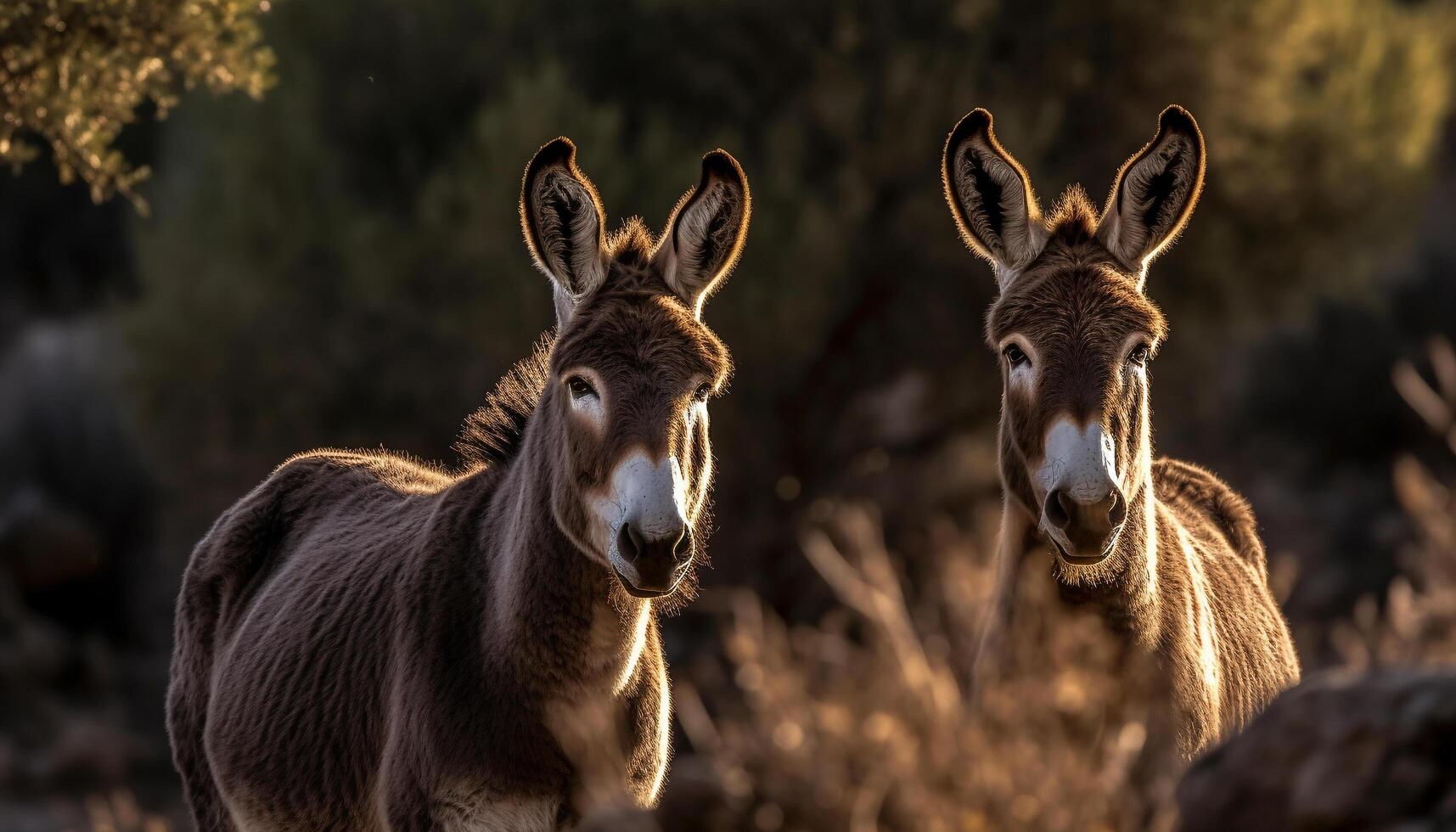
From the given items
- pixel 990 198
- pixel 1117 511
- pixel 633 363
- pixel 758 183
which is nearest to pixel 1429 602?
pixel 1117 511

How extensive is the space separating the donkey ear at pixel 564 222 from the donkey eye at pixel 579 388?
0.38m

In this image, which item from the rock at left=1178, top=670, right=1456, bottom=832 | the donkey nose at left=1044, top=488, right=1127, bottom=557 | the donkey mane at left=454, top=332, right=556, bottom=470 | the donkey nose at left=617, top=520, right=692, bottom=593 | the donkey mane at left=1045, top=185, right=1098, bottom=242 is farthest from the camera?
the donkey mane at left=454, top=332, right=556, bottom=470

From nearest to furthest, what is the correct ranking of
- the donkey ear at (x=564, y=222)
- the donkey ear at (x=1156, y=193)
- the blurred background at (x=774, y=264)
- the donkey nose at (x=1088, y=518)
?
the donkey nose at (x=1088, y=518) → the donkey ear at (x=564, y=222) → the donkey ear at (x=1156, y=193) → the blurred background at (x=774, y=264)

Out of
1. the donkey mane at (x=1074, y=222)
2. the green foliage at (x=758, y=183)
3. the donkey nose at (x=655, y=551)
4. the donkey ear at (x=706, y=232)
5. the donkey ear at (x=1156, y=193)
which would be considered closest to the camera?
the donkey nose at (x=655, y=551)

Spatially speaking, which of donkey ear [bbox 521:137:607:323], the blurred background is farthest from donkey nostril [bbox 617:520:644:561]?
the blurred background

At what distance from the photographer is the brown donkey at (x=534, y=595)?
462 cm

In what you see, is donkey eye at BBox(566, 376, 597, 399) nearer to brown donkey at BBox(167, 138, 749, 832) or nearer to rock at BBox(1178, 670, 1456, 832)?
brown donkey at BBox(167, 138, 749, 832)

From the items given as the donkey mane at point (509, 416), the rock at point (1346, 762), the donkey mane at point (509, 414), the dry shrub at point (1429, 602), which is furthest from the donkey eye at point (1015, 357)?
the rock at point (1346, 762)

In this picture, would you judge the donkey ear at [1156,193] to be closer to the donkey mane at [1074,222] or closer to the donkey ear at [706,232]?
the donkey mane at [1074,222]

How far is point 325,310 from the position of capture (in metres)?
19.2

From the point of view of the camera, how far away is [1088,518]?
461cm

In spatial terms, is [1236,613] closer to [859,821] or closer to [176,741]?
[859,821]

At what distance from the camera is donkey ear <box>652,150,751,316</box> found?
5.10 metres

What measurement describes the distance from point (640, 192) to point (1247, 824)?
1429 centimetres
